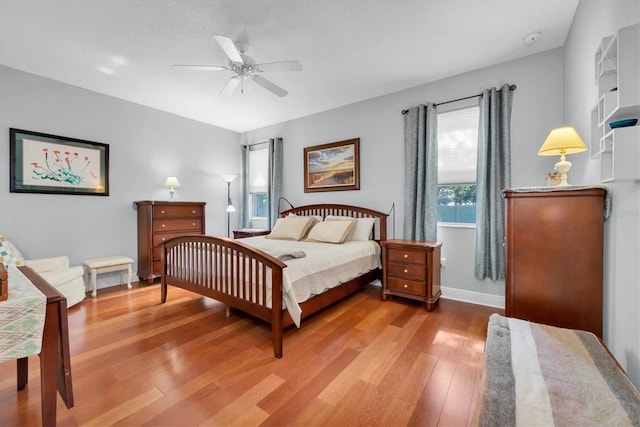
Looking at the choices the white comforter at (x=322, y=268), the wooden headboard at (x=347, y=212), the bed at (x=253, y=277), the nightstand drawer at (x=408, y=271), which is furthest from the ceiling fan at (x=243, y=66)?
the nightstand drawer at (x=408, y=271)

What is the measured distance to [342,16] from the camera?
221cm

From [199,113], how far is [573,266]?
498cm

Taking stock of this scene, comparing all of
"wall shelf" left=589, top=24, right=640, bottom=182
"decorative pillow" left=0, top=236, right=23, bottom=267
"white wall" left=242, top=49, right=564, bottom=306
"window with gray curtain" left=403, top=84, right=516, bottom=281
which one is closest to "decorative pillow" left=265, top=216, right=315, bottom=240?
"white wall" left=242, top=49, right=564, bottom=306

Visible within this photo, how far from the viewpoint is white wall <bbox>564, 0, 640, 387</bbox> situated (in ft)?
3.98

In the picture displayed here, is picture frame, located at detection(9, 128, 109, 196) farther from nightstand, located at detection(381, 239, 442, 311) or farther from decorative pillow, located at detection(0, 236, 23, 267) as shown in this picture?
nightstand, located at detection(381, 239, 442, 311)

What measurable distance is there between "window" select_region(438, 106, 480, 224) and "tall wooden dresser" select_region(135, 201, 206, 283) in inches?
146

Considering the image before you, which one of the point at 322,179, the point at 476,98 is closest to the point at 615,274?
the point at 476,98

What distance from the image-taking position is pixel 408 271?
306 centimetres

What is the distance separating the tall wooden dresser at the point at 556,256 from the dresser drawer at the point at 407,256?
3.66 ft

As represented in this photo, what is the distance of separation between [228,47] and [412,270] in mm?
2787

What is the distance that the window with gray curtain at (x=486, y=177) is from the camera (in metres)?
Result: 2.90

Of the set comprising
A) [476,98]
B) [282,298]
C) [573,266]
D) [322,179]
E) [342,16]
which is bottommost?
[282,298]

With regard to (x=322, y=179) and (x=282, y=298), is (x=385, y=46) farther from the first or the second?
(x=282, y=298)

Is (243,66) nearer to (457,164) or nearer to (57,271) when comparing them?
(457,164)
